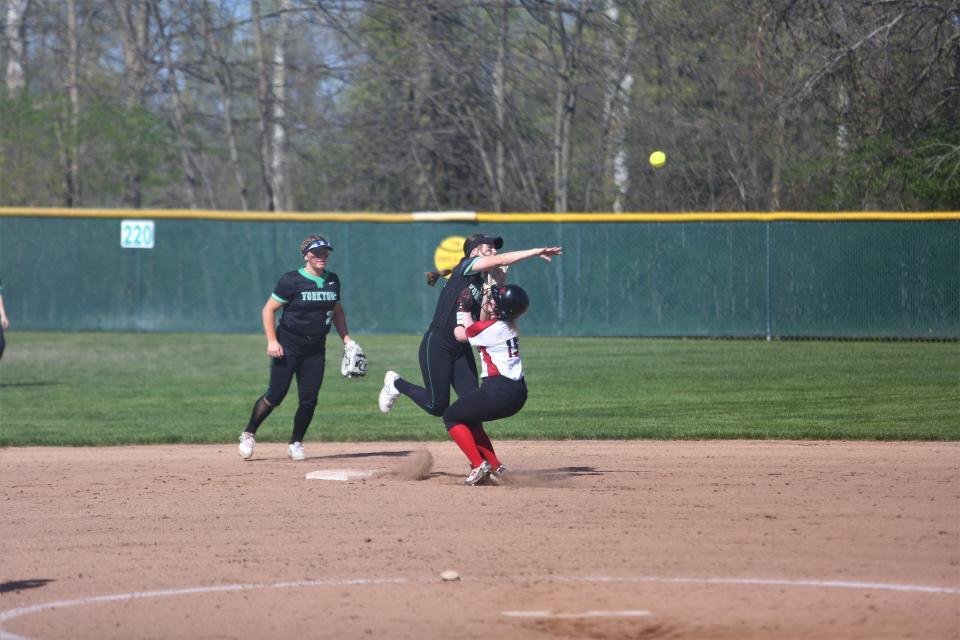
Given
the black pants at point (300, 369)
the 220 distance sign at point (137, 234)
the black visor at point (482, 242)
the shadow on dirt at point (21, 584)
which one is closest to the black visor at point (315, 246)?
the black pants at point (300, 369)

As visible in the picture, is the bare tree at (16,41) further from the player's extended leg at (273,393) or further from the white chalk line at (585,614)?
the white chalk line at (585,614)

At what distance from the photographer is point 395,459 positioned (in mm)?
10461

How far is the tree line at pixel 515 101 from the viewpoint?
20.9 m

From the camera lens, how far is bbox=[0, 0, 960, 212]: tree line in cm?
2089

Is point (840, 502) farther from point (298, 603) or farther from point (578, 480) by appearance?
point (298, 603)

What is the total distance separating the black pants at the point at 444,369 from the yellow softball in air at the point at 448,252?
13.4m

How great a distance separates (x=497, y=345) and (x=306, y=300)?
2173 mm

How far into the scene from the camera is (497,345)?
836cm

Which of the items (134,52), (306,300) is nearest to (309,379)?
(306,300)

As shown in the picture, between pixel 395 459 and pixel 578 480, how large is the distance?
193 cm

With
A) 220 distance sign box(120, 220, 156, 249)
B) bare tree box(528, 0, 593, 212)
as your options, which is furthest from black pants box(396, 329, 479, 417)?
bare tree box(528, 0, 593, 212)

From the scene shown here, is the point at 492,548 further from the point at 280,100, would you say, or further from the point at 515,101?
the point at 280,100

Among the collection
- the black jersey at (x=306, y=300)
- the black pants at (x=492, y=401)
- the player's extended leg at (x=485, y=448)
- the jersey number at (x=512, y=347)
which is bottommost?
the player's extended leg at (x=485, y=448)

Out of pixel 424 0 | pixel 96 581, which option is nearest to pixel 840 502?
pixel 96 581
